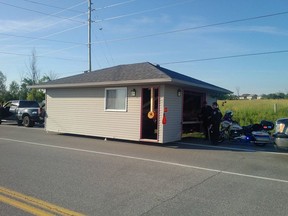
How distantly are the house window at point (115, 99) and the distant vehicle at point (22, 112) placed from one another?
963cm

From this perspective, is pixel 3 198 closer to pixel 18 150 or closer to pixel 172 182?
pixel 172 182

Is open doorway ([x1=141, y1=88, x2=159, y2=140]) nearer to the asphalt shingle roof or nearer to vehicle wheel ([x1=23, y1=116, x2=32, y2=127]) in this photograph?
the asphalt shingle roof

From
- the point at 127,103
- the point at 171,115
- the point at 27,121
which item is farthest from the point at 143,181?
the point at 27,121

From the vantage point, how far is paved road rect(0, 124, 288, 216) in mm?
5602

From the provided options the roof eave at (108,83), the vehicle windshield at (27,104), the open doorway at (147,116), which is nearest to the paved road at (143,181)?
the open doorway at (147,116)

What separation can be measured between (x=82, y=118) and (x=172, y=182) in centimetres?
988

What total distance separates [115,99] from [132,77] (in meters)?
1.51

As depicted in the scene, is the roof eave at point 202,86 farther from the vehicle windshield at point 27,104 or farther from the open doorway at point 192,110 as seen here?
the vehicle windshield at point 27,104

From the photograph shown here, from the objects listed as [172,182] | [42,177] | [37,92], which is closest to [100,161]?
[42,177]

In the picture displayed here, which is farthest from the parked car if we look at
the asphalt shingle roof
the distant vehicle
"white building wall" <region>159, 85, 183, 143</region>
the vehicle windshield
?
the vehicle windshield

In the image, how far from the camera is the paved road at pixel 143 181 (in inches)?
221

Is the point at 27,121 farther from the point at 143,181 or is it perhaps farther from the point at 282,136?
the point at 282,136

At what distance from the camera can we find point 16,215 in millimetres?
5102

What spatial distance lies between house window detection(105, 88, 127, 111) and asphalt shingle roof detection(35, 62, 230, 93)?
588 millimetres
